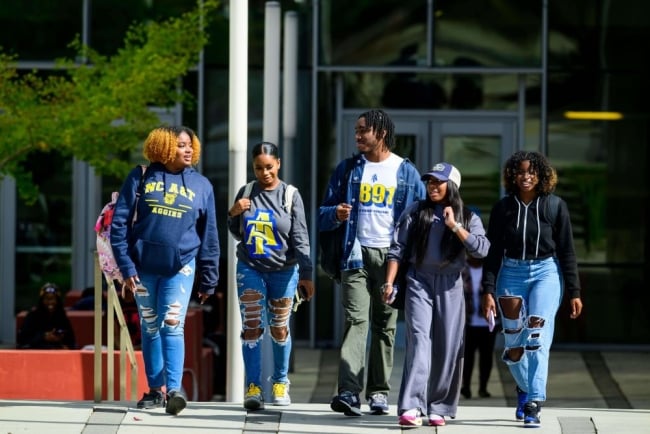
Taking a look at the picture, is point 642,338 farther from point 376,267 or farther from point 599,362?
point 376,267

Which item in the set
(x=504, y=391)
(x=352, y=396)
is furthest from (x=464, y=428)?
(x=504, y=391)

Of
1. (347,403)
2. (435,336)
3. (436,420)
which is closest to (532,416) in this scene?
(436,420)

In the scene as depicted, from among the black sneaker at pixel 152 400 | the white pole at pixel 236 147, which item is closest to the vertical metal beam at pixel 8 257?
the white pole at pixel 236 147

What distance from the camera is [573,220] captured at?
20172 millimetres

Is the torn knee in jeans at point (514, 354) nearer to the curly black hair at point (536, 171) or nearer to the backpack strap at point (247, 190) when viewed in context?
the curly black hair at point (536, 171)

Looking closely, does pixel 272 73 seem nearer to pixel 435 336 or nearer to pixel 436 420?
pixel 435 336

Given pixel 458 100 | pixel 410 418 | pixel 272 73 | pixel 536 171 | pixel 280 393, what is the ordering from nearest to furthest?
1. pixel 410 418
2. pixel 536 171
3. pixel 280 393
4. pixel 272 73
5. pixel 458 100

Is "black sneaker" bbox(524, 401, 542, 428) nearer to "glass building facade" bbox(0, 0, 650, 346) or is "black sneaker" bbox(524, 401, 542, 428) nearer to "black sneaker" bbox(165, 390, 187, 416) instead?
"black sneaker" bbox(165, 390, 187, 416)

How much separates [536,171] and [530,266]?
55 centimetres

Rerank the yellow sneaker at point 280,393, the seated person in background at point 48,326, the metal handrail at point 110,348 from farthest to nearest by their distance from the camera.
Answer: the seated person in background at point 48,326 < the metal handrail at point 110,348 < the yellow sneaker at point 280,393

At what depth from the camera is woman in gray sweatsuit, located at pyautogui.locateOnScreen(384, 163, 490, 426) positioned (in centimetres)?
934

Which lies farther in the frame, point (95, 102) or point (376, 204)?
point (95, 102)

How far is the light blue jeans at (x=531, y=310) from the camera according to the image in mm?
9469

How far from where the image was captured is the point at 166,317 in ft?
31.4
